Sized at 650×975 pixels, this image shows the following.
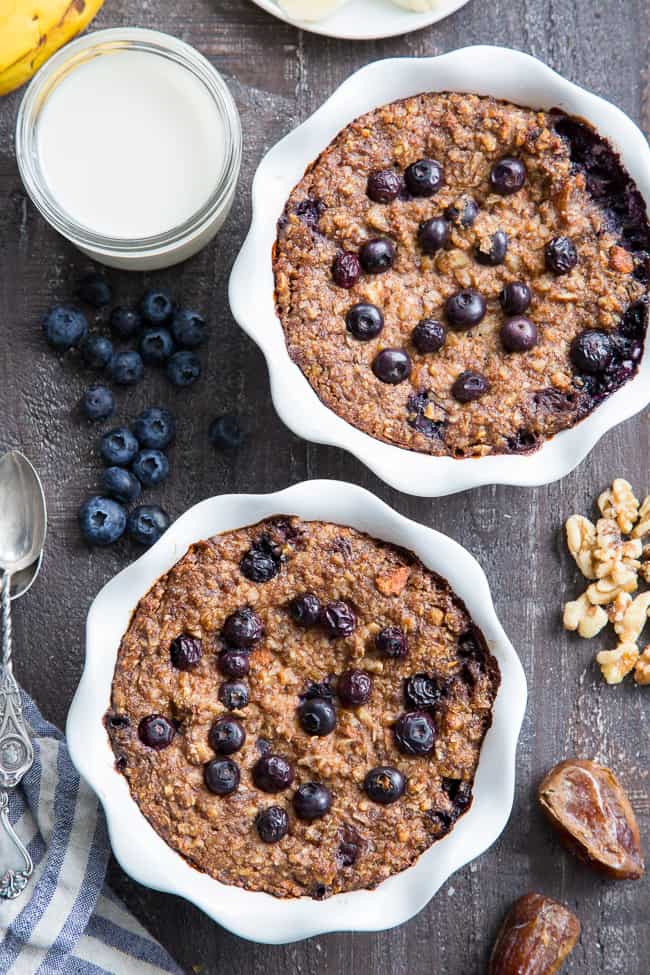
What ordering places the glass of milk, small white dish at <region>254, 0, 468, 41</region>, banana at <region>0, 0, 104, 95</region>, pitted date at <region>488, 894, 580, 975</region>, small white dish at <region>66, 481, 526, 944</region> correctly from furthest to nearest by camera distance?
small white dish at <region>254, 0, 468, 41</region>, pitted date at <region>488, 894, 580, 975</region>, the glass of milk, banana at <region>0, 0, 104, 95</region>, small white dish at <region>66, 481, 526, 944</region>

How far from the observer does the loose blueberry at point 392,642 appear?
2.48 m

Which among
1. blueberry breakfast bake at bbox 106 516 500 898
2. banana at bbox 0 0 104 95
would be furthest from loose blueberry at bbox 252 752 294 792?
banana at bbox 0 0 104 95

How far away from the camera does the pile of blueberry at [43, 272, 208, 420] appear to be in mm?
2787

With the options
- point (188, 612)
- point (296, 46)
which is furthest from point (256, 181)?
point (188, 612)

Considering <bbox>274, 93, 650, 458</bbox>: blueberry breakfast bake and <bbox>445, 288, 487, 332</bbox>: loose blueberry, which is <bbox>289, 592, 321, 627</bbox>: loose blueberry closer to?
<bbox>274, 93, 650, 458</bbox>: blueberry breakfast bake

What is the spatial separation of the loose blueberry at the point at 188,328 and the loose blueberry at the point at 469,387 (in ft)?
2.32

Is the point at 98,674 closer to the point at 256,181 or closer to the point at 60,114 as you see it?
the point at 256,181

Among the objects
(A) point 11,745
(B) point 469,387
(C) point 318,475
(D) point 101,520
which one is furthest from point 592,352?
(A) point 11,745

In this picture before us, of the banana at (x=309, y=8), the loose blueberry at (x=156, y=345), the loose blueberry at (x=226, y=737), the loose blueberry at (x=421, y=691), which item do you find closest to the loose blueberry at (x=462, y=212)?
the banana at (x=309, y=8)

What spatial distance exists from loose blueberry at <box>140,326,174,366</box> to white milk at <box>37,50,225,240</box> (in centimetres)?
28

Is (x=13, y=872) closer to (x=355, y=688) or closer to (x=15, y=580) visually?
(x=15, y=580)

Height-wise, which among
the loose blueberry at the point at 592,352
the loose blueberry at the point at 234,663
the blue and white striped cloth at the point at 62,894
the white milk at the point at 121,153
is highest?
the white milk at the point at 121,153

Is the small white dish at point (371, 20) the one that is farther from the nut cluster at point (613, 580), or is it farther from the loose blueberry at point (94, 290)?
the nut cluster at point (613, 580)

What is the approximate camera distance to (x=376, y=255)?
8.34ft
